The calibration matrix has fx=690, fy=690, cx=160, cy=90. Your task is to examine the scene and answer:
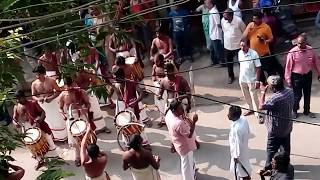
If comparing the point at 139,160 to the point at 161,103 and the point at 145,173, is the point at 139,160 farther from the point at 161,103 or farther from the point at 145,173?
the point at 161,103

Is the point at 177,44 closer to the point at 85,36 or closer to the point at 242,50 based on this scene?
the point at 242,50

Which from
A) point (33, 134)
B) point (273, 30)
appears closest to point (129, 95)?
point (33, 134)

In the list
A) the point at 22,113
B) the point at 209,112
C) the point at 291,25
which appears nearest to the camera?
the point at 22,113

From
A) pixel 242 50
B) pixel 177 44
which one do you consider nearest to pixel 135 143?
pixel 242 50

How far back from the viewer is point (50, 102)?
11320mm

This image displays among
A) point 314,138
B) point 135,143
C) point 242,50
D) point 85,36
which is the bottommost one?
point 314,138

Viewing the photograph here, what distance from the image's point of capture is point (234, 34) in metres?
12.3

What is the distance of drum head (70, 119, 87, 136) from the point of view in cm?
1035

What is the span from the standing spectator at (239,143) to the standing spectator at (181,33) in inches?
171

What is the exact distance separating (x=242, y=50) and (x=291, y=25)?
8.64 ft

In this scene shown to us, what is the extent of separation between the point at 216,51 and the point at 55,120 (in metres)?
3.50

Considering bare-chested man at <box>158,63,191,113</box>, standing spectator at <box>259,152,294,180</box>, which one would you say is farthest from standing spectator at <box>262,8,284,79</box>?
standing spectator at <box>259,152,294,180</box>

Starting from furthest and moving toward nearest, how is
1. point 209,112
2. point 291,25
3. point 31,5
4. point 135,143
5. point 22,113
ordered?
1. point 291,25
2. point 209,112
3. point 22,113
4. point 135,143
5. point 31,5

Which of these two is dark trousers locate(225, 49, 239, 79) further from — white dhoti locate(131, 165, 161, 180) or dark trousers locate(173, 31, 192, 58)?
white dhoti locate(131, 165, 161, 180)
